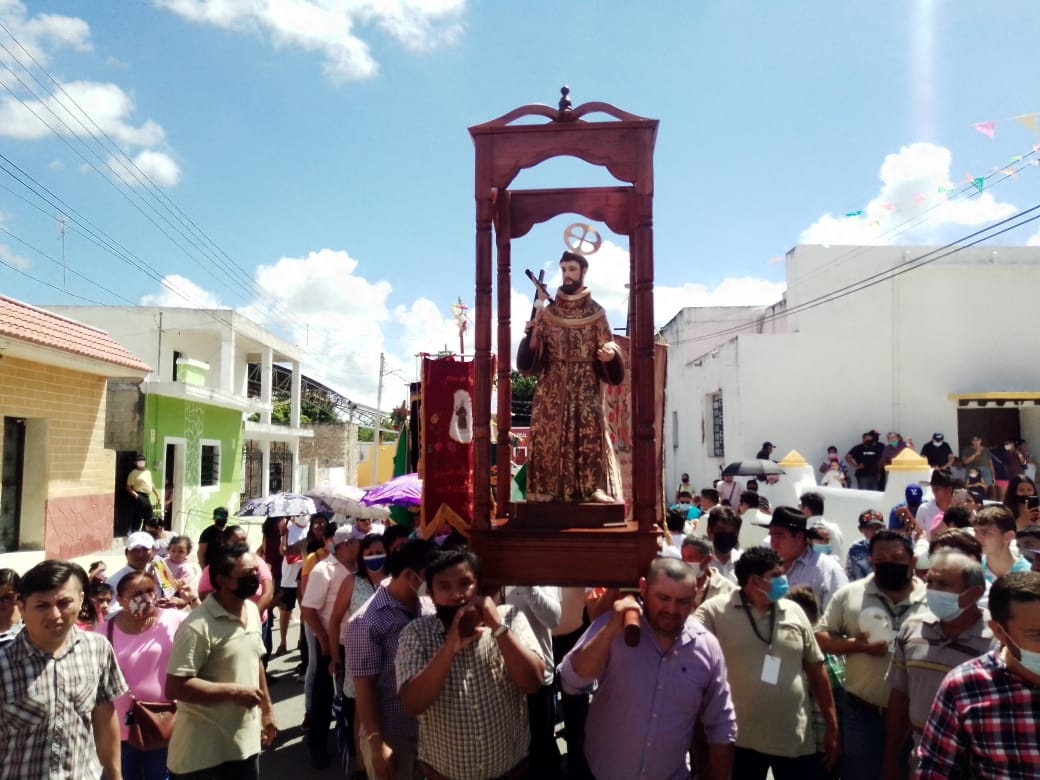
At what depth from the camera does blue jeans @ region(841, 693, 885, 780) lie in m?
3.29

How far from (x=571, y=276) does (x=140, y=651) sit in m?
2.72

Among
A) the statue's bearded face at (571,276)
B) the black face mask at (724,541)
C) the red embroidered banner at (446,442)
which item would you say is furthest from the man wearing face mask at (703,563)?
the red embroidered banner at (446,442)

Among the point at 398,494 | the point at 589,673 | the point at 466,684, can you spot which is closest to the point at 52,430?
the point at 398,494

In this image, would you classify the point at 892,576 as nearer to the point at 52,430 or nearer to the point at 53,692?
the point at 53,692

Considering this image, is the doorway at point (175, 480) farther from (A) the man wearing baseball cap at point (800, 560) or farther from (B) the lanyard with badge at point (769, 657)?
(B) the lanyard with badge at point (769, 657)

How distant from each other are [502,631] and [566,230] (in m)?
2.02

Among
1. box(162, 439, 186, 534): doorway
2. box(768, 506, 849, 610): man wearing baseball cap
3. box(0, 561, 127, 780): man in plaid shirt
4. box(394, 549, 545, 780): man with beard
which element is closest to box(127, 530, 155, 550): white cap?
box(0, 561, 127, 780): man in plaid shirt

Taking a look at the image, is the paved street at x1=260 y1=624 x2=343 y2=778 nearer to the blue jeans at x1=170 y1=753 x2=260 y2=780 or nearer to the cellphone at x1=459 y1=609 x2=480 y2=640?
the blue jeans at x1=170 y1=753 x2=260 y2=780

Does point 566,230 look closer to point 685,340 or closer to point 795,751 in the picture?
point 795,751

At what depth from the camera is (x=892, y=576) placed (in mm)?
3465

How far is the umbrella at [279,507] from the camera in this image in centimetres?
759

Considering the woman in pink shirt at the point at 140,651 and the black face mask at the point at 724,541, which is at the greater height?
the black face mask at the point at 724,541

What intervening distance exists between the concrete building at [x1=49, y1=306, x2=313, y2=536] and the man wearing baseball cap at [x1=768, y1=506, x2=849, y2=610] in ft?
41.8

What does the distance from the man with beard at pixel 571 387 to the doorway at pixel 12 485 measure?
28.7 ft
